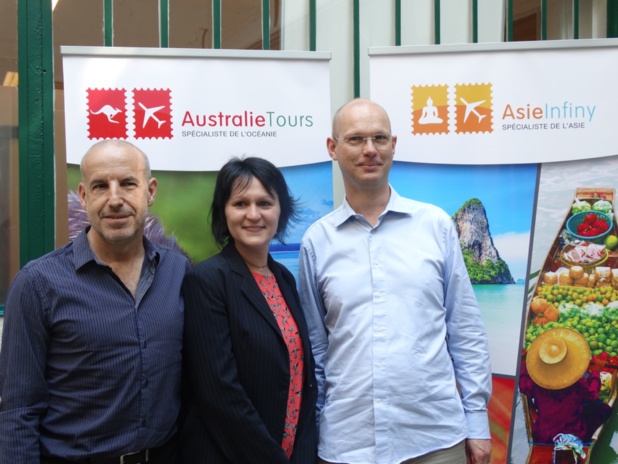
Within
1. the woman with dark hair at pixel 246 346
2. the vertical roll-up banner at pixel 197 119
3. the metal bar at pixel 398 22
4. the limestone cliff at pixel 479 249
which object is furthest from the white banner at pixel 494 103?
the woman with dark hair at pixel 246 346

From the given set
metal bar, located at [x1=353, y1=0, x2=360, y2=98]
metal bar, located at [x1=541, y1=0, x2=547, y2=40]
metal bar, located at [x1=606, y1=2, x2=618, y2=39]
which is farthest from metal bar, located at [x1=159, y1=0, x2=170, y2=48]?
metal bar, located at [x1=606, y1=2, x2=618, y2=39]

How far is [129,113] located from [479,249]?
1702 millimetres

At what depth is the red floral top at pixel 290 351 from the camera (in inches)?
77.9

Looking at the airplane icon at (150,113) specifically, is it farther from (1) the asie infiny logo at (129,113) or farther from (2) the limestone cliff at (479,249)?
(2) the limestone cliff at (479,249)

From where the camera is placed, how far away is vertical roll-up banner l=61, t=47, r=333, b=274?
8.48 feet

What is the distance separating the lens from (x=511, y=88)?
2.78 metres

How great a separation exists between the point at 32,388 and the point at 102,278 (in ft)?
1.21

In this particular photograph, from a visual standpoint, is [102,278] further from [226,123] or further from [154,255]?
[226,123]

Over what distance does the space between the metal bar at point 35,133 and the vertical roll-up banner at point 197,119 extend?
427 millimetres

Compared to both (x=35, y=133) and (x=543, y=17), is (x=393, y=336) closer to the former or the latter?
(x=35, y=133)

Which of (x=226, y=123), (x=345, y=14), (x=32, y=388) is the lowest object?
(x=32, y=388)

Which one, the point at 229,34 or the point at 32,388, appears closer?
the point at 32,388

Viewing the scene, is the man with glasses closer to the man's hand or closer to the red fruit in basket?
the man's hand

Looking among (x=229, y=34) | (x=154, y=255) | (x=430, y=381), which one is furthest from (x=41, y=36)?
(x=430, y=381)
